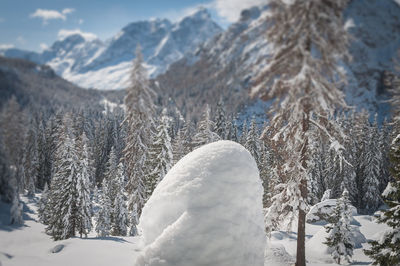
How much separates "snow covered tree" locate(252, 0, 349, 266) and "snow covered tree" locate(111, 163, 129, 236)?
27.1 meters

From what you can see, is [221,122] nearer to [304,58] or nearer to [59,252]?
[304,58]

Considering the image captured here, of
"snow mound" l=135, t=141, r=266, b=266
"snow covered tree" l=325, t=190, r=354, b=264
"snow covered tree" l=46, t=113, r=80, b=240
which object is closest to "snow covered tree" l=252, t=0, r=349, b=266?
"snow mound" l=135, t=141, r=266, b=266

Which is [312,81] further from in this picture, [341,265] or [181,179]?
[341,265]

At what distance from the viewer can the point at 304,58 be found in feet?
27.1

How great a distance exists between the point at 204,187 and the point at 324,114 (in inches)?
231

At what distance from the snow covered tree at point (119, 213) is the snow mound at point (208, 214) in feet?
79.6

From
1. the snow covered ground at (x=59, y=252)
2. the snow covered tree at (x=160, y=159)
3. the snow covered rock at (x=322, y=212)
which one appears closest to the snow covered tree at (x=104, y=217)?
the snow covered tree at (x=160, y=159)

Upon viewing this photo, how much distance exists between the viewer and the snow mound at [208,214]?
28.5ft

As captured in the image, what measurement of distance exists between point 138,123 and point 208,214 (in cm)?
1169

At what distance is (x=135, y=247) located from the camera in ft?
39.5

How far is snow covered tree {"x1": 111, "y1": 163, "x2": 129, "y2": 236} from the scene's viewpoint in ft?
108

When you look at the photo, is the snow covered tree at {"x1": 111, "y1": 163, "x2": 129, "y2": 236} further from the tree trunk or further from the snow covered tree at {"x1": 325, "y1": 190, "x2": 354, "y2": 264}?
the tree trunk

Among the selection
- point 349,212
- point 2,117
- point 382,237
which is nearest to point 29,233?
point 2,117

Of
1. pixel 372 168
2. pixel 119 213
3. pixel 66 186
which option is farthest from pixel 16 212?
pixel 372 168
